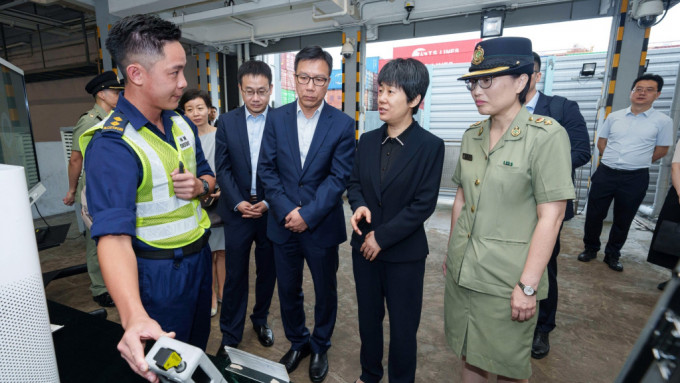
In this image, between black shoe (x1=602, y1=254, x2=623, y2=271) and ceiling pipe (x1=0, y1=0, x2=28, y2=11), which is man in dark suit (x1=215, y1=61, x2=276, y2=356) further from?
ceiling pipe (x1=0, y1=0, x2=28, y2=11)

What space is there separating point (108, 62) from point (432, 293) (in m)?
5.92

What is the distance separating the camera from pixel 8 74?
2.07 metres

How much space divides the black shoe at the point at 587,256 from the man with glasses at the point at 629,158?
12 centimetres

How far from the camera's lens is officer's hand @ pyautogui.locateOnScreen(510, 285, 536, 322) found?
48.3 inches

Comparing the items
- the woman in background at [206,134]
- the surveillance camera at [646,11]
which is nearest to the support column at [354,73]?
the woman in background at [206,134]

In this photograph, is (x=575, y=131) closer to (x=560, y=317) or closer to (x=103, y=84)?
(x=560, y=317)

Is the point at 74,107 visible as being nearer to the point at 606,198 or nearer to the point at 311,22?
the point at 311,22

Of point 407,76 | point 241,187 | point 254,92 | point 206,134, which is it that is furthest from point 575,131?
point 206,134

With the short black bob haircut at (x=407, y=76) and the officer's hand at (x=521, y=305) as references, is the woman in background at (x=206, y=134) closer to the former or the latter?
the short black bob haircut at (x=407, y=76)

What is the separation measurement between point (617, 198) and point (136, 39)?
4191mm

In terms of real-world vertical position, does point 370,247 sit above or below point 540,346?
above

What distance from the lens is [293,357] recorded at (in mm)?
1989

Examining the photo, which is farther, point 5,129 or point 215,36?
point 215,36

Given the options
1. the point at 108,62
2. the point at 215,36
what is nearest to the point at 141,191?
the point at 108,62
